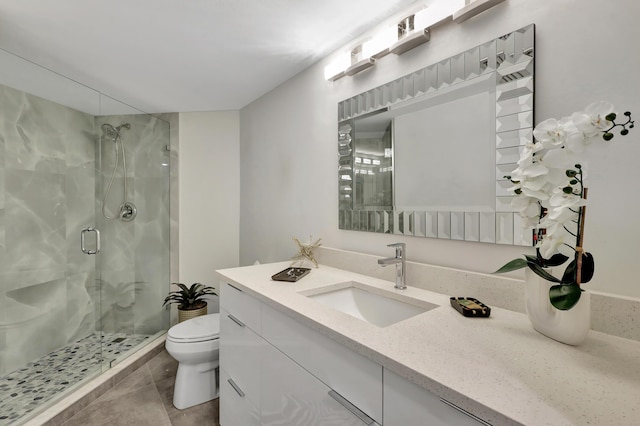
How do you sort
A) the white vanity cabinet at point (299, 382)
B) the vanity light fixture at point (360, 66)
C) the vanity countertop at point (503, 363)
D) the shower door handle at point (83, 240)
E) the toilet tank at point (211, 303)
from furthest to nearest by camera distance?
the toilet tank at point (211, 303)
the shower door handle at point (83, 240)
the vanity light fixture at point (360, 66)
the white vanity cabinet at point (299, 382)
the vanity countertop at point (503, 363)

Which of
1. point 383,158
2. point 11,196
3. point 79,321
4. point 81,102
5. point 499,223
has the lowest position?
point 79,321

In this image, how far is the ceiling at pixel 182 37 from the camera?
139 centimetres

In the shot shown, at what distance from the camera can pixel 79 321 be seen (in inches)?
97.4

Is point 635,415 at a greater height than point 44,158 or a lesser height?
lesser

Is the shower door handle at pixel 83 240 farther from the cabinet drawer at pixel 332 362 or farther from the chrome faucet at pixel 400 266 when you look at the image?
the chrome faucet at pixel 400 266

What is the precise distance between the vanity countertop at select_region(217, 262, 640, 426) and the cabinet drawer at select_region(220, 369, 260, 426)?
0.64 metres

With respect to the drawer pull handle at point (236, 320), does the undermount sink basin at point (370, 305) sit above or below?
above

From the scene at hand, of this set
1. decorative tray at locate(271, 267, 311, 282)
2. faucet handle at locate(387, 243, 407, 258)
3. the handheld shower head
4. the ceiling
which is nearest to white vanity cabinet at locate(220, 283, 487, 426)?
decorative tray at locate(271, 267, 311, 282)

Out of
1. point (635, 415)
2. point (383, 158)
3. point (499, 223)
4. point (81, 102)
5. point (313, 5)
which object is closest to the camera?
point (635, 415)

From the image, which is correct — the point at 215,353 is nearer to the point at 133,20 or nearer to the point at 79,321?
the point at 79,321

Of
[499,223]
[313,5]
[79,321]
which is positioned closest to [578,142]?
[499,223]

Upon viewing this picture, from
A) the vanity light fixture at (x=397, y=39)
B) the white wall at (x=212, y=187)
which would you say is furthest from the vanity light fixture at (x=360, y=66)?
the white wall at (x=212, y=187)

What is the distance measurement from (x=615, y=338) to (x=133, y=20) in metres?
2.31

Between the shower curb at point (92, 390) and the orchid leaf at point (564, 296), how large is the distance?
7.92ft
